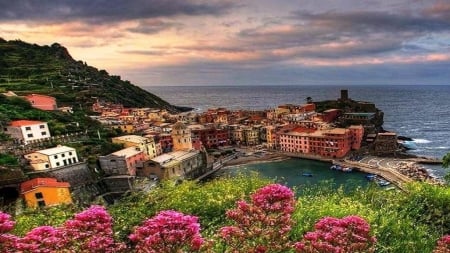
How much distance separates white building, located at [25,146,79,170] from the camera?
4425cm

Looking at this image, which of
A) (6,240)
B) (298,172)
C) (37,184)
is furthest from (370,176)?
(6,240)

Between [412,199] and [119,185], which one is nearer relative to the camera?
[412,199]

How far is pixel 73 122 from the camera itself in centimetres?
6338

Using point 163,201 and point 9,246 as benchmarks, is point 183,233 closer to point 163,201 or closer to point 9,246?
point 9,246

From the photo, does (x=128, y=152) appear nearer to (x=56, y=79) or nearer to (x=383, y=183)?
(x=383, y=183)

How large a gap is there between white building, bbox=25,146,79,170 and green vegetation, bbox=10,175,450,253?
26.4m

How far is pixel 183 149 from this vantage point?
63219 mm

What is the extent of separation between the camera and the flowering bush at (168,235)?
4867 millimetres

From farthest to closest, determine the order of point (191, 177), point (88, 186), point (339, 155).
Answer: point (339, 155), point (191, 177), point (88, 186)

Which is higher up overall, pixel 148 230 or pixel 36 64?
pixel 36 64

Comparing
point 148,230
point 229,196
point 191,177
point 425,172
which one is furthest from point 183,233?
point 425,172

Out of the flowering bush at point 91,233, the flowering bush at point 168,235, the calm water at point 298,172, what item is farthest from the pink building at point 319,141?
the flowering bush at point 91,233

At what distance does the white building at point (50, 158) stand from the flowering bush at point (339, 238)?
4453 cm

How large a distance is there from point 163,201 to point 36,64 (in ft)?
380
